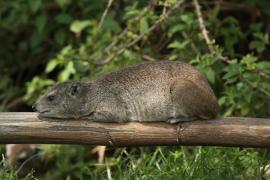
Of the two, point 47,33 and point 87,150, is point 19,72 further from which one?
point 87,150

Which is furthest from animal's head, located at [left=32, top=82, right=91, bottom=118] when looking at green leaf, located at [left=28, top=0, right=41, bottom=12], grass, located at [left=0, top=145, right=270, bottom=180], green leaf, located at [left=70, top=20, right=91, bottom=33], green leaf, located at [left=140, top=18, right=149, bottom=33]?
green leaf, located at [left=28, top=0, right=41, bottom=12]

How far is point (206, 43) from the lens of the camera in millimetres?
7562

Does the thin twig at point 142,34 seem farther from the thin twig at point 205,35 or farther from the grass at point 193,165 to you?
the grass at point 193,165

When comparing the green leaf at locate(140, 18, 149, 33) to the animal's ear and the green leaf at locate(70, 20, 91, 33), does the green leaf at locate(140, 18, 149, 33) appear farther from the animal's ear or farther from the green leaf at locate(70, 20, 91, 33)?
the animal's ear

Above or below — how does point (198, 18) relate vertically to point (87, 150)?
above

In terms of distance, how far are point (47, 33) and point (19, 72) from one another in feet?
3.38

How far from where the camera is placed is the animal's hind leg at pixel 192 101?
554 cm

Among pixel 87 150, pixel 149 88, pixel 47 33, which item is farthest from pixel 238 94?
pixel 47 33

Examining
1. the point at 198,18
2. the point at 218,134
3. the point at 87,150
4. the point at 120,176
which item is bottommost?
the point at 87,150

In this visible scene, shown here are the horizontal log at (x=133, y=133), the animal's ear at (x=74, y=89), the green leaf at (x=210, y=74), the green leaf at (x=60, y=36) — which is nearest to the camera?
the horizontal log at (x=133, y=133)

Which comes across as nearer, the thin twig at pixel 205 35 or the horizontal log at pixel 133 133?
the horizontal log at pixel 133 133

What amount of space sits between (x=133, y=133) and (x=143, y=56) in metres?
2.66

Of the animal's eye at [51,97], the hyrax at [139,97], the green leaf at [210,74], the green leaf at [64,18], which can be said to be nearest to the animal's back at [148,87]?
the hyrax at [139,97]

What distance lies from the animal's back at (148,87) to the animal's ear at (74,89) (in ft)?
0.70
